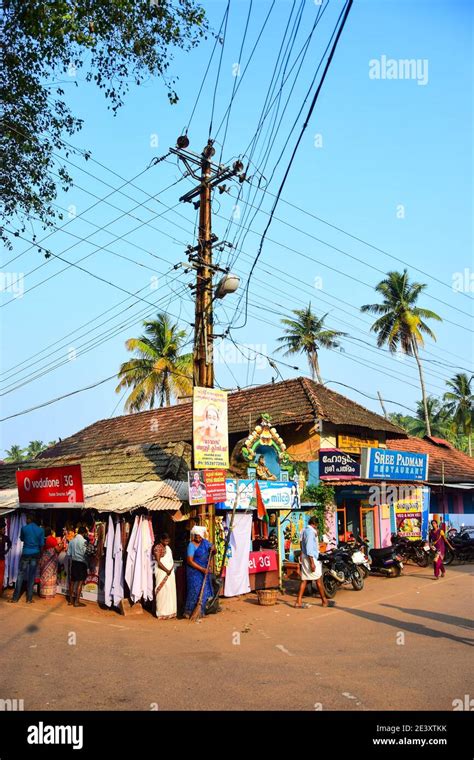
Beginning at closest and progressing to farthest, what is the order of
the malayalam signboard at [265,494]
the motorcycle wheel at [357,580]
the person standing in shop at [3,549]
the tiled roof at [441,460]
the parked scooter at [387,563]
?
the malayalam signboard at [265,494] → the person standing in shop at [3,549] → the motorcycle wheel at [357,580] → the parked scooter at [387,563] → the tiled roof at [441,460]

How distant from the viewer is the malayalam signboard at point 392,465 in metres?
19.2

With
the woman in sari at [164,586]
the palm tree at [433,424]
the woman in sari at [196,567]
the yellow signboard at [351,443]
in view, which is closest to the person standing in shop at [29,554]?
the woman in sari at [164,586]

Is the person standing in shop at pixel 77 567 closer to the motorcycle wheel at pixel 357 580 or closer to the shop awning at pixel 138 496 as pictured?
the shop awning at pixel 138 496

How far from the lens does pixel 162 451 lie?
15383 millimetres

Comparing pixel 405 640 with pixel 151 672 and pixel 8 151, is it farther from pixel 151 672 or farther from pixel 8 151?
pixel 8 151

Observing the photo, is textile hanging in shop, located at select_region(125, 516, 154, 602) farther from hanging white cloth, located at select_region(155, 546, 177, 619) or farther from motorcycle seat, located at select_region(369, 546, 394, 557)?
motorcycle seat, located at select_region(369, 546, 394, 557)

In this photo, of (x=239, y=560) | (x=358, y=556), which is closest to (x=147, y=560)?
(x=239, y=560)

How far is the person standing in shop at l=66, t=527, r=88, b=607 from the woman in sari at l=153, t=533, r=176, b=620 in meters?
1.85

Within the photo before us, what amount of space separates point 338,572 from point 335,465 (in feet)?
15.9

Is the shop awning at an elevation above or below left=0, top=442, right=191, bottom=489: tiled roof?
below

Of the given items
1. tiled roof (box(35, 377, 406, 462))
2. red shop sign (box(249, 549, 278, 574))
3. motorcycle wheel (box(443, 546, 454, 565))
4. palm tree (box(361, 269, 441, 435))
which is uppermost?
palm tree (box(361, 269, 441, 435))

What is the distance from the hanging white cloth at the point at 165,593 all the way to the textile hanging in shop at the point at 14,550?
500 cm

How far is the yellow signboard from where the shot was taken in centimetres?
2061

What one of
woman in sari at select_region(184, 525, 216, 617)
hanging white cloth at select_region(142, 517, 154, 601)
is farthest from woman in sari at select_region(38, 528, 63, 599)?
woman in sari at select_region(184, 525, 216, 617)
